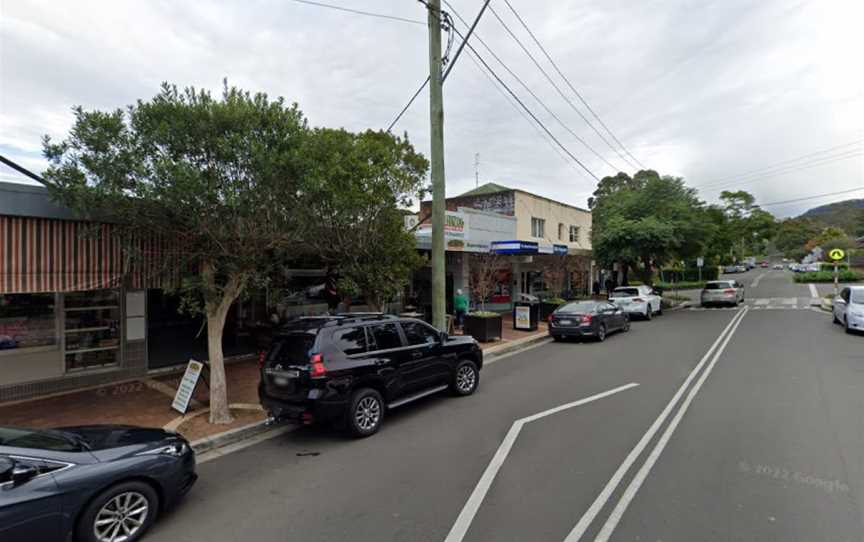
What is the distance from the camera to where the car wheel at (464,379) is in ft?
25.8

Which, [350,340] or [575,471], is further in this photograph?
[350,340]

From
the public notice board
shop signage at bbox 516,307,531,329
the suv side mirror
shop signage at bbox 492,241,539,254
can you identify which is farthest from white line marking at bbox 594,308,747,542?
shop signage at bbox 492,241,539,254

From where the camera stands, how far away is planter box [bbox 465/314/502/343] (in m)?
13.8

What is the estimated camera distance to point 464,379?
8.05 meters

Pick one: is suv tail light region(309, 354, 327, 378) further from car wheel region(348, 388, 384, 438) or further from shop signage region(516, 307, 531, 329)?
shop signage region(516, 307, 531, 329)

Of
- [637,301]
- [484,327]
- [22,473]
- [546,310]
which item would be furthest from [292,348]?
[637,301]

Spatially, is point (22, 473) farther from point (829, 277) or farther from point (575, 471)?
point (829, 277)

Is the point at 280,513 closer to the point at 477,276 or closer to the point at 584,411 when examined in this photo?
the point at 584,411

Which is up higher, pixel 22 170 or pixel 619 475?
pixel 22 170

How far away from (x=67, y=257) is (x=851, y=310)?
2066 centimetres

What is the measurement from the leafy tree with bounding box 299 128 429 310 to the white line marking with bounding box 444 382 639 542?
14.5 feet

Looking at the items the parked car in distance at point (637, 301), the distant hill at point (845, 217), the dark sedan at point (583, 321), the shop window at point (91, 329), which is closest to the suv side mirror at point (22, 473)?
the shop window at point (91, 329)

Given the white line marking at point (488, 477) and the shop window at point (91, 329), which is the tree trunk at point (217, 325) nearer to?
the shop window at point (91, 329)

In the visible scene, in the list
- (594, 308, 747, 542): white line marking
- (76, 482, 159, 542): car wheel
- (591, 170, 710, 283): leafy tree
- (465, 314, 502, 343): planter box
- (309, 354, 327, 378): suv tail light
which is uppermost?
(591, 170, 710, 283): leafy tree
